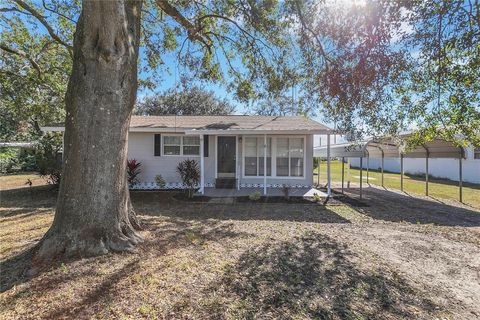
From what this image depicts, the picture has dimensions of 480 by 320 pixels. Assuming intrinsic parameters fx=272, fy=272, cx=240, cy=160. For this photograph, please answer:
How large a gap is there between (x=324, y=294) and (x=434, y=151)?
11.3m

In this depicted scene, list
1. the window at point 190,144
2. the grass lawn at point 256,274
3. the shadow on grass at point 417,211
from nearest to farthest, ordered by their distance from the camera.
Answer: the grass lawn at point 256,274 → the shadow on grass at point 417,211 → the window at point 190,144

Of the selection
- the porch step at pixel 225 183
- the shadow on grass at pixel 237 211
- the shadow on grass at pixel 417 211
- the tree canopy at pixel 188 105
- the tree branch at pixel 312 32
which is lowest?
the shadow on grass at pixel 417 211

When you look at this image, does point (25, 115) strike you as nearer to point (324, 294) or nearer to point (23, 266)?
point (23, 266)

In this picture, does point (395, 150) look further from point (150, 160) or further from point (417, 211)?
point (150, 160)

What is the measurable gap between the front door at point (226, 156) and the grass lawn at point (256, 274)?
5.50m

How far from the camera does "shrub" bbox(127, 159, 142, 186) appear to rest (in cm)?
1124

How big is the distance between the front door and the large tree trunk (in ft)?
26.2

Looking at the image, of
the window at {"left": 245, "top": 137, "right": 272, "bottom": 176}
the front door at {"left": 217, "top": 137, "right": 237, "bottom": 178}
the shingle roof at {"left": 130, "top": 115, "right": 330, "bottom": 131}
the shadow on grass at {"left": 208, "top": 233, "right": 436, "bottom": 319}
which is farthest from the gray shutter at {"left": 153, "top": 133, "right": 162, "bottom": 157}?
the shadow on grass at {"left": 208, "top": 233, "right": 436, "bottom": 319}

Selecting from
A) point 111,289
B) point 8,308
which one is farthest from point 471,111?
point 8,308

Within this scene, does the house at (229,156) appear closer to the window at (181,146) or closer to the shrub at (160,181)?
the window at (181,146)

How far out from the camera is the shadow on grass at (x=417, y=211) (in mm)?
7547

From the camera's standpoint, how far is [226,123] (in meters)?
12.1

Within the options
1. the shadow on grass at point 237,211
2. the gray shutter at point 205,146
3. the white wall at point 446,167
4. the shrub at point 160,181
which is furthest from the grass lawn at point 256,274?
the white wall at point 446,167

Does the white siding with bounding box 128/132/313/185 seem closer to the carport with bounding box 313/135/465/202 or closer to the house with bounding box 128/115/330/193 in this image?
the house with bounding box 128/115/330/193
